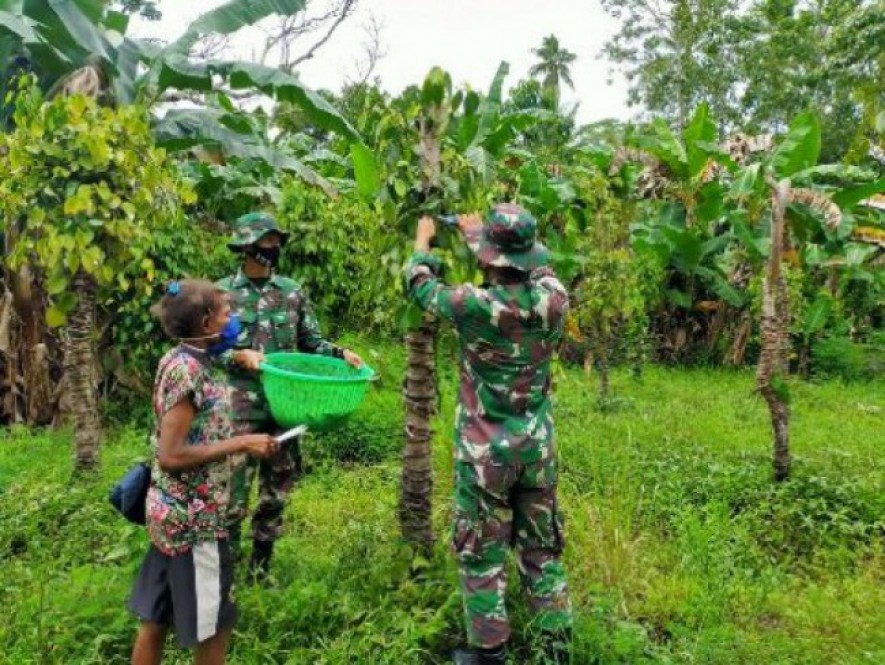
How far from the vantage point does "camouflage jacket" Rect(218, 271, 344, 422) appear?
146 inches

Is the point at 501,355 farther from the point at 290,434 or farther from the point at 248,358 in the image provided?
the point at 248,358

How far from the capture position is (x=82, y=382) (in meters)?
5.13

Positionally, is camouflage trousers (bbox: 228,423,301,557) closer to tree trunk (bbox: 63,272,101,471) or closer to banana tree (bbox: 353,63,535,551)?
banana tree (bbox: 353,63,535,551)

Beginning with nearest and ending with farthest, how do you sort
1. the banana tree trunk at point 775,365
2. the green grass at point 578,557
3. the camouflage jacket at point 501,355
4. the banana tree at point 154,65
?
the camouflage jacket at point 501,355 < the green grass at point 578,557 < the banana tree trunk at point 775,365 < the banana tree at point 154,65

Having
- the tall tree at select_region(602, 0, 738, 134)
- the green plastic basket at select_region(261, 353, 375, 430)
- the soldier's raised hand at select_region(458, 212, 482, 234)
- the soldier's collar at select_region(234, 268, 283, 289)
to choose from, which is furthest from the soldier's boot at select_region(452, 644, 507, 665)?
the tall tree at select_region(602, 0, 738, 134)

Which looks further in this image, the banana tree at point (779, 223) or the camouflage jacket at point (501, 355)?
the banana tree at point (779, 223)

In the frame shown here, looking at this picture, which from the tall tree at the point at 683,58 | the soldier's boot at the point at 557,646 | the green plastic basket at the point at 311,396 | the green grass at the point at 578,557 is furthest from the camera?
the tall tree at the point at 683,58

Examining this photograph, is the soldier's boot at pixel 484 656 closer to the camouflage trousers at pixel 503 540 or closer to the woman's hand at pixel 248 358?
the camouflage trousers at pixel 503 540

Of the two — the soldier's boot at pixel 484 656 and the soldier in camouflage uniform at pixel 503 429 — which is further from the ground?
the soldier in camouflage uniform at pixel 503 429

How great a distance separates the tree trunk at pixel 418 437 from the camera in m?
3.72

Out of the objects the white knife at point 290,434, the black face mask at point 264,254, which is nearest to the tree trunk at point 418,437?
the black face mask at point 264,254

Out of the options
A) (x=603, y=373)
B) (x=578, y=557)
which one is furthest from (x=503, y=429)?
(x=603, y=373)

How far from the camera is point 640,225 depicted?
9867 mm

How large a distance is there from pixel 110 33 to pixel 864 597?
711 centimetres
